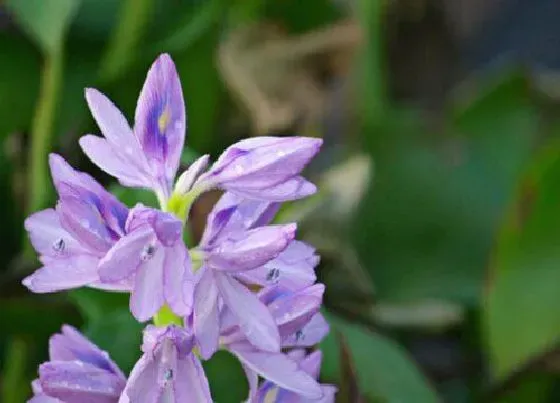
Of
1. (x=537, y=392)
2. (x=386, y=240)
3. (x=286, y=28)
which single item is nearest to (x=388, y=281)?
(x=386, y=240)

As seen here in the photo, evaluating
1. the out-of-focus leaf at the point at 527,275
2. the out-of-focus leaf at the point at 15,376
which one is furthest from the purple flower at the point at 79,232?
the out-of-focus leaf at the point at 527,275

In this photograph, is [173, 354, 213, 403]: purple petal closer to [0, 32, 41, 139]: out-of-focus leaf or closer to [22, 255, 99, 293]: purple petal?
[22, 255, 99, 293]: purple petal

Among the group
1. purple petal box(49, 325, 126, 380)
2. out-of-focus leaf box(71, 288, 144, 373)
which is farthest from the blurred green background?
purple petal box(49, 325, 126, 380)

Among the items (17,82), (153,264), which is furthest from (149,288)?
(17,82)

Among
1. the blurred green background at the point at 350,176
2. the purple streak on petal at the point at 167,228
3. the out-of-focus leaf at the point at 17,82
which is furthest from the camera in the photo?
the out-of-focus leaf at the point at 17,82

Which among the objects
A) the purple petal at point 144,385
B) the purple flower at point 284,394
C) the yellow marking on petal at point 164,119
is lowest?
the purple flower at point 284,394

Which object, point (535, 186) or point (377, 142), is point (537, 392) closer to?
point (535, 186)

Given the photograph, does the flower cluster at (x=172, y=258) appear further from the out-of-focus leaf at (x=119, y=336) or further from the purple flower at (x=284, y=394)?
the out-of-focus leaf at (x=119, y=336)
